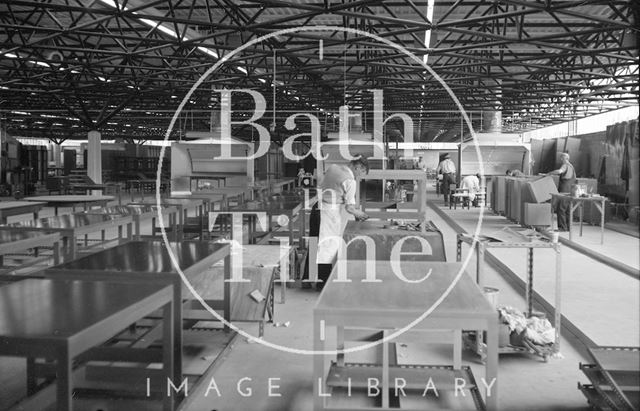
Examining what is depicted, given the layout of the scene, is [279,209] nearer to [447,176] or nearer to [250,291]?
[250,291]

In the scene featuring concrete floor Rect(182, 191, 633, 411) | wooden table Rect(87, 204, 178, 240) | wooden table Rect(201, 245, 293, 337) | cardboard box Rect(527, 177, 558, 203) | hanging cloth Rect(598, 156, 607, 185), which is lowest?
concrete floor Rect(182, 191, 633, 411)

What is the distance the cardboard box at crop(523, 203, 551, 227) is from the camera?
40.8 ft

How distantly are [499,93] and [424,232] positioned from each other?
17761mm

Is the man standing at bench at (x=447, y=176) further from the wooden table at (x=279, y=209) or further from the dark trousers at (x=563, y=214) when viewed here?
the wooden table at (x=279, y=209)

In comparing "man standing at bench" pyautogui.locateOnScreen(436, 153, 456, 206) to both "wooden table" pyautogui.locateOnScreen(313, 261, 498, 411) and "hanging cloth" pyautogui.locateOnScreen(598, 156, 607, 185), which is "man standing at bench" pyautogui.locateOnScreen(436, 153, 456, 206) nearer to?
"hanging cloth" pyautogui.locateOnScreen(598, 156, 607, 185)

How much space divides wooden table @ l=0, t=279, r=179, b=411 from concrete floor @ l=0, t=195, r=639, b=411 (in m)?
0.87

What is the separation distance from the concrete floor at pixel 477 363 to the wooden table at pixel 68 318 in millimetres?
873

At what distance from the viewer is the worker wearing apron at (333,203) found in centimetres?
673

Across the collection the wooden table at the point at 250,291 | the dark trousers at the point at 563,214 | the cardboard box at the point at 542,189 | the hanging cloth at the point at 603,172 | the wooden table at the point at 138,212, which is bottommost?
the wooden table at the point at 250,291

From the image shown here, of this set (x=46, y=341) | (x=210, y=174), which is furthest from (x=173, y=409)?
(x=210, y=174)

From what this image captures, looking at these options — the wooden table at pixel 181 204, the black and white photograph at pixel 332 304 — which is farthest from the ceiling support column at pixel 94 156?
the wooden table at pixel 181 204

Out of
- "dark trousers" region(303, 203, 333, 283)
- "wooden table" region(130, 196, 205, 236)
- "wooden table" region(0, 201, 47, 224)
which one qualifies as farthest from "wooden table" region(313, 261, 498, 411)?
"wooden table" region(0, 201, 47, 224)

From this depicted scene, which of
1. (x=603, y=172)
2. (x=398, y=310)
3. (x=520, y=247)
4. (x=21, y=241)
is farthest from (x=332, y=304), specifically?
(x=603, y=172)

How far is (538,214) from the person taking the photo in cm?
1246
